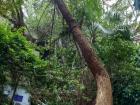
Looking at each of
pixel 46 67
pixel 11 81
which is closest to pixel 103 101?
pixel 46 67

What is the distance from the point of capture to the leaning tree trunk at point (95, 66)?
6.36 metres

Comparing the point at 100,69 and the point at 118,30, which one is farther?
the point at 118,30

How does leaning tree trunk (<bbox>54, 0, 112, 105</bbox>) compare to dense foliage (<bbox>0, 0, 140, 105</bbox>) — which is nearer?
leaning tree trunk (<bbox>54, 0, 112, 105</bbox>)

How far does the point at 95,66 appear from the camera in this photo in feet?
22.4

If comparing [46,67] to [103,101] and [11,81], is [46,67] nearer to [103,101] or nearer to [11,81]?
[11,81]

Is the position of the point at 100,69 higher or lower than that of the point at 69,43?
lower

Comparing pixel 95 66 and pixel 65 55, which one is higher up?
pixel 65 55

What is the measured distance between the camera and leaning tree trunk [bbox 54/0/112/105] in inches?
250

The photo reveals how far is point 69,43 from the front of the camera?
9.23m

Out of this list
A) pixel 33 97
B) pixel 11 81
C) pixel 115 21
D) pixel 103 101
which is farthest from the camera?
pixel 115 21

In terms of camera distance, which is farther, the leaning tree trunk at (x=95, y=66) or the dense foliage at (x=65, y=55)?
the dense foliage at (x=65, y=55)

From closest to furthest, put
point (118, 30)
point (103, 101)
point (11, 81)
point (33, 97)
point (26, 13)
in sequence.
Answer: point (103, 101)
point (11, 81)
point (33, 97)
point (118, 30)
point (26, 13)

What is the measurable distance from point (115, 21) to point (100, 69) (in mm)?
2758

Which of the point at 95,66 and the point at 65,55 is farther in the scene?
the point at 65,55
